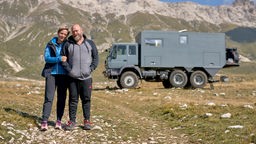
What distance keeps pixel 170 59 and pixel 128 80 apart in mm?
4103

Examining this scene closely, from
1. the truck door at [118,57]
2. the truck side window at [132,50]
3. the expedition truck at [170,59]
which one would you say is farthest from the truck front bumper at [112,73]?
the truck side window at [132,50]

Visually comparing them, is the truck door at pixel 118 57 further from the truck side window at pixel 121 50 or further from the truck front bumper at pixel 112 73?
the truck front bumper at pixel 112 73

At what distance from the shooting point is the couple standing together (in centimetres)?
910

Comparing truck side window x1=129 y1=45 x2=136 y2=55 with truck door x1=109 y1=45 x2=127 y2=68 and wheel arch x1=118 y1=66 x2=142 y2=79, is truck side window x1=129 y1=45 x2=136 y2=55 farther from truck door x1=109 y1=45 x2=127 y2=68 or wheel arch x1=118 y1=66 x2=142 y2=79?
wheel arch x1=118 y1=66 x2=142 y2=79

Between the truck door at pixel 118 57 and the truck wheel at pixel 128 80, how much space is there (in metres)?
0.85

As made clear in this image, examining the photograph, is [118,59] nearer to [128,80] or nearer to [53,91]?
[128,80]

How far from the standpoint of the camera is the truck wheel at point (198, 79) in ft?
97.2

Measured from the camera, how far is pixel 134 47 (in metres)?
28.6

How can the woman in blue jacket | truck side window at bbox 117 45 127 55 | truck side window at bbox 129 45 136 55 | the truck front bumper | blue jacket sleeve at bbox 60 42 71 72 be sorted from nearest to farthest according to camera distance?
1. blue jacket sleeve at bbox 60 42 71 72
2. the woman in blue jacket
3. the truck front bumper
4. truck side window at bbox 117 45 127 55
5. truck side window at bbox 129 45 136 55

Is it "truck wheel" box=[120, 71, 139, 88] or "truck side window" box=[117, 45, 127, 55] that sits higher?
"truck side window" box=[117, 45, 127, 55]

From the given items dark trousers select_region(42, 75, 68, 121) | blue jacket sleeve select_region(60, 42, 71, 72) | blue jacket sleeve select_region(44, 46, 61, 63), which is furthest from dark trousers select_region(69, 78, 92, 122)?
blue jacket sleeve select_region(44, 46, 61, 63)

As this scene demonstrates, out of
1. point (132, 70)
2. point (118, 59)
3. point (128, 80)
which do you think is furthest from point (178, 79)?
point (118, 59)

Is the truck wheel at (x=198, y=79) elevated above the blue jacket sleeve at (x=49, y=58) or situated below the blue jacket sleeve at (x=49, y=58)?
below

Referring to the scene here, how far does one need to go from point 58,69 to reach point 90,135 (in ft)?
6.32
